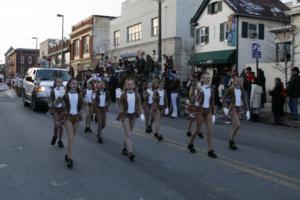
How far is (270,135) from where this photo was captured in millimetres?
14055

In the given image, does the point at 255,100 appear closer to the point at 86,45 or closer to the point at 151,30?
the point at 151,30

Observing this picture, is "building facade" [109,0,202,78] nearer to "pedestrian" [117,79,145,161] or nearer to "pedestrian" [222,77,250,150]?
"pedestrian" [222,77,250,150]

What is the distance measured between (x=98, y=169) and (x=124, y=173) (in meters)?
0.57

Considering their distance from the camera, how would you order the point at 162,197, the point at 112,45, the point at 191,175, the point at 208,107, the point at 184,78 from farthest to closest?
the point at 112,45 → the point at 184,78 → the point at 208,107 → the point at 191,175 → the point at 162,197

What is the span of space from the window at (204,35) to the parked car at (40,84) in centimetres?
1678

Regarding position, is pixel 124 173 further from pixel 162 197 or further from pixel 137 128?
pixel 137 128

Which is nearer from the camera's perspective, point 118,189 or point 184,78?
point 118,189

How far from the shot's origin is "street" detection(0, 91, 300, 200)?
6793 mm

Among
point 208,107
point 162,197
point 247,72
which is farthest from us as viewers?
point 247,72

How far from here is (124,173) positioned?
8156mm

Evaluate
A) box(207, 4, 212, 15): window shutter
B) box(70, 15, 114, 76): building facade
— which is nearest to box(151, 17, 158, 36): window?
box(207, 4, 212, 15): window shutter

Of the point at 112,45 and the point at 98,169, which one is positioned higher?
the point at 112,45

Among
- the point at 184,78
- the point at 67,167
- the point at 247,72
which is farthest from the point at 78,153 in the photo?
the point at 184,78

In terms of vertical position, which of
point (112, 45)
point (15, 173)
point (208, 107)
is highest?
point (112, 45)
